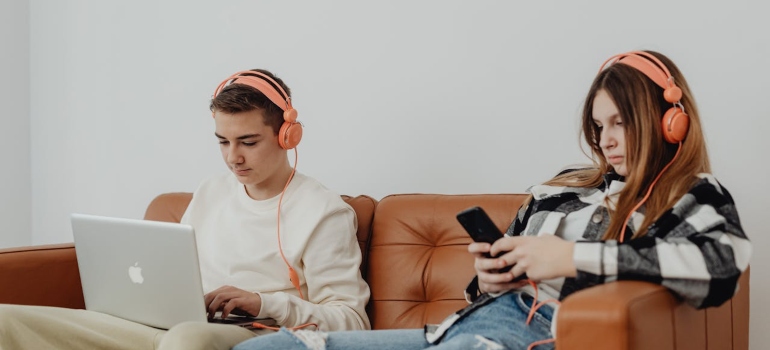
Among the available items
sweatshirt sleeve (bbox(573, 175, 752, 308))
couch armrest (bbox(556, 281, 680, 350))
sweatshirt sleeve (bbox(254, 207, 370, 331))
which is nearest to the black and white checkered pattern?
sweatshirt sleeve (bbox(573, 175, 752, 308))

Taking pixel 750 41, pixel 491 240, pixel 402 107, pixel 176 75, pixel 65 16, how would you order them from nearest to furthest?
pixel 491 240 < pixel 750 41 < pixel 402 107 < pixel 176 75 < pixel 65 16

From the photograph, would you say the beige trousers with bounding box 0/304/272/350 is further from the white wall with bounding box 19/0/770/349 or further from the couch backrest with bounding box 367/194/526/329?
the white wall with bounding box 19/0/770/349

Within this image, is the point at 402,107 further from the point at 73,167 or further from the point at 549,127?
the point at 73,167

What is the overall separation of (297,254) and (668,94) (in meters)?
0.99

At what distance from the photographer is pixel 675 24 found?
233 centimetres

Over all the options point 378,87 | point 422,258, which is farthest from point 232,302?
point 378,87

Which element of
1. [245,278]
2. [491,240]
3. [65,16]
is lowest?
[245,278]

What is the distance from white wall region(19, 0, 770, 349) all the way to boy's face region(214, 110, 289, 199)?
58cm

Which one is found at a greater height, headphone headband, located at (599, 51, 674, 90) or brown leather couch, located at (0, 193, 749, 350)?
headphone headband, located at (599, 51, 674, 90)

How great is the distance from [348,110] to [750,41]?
4.03ft

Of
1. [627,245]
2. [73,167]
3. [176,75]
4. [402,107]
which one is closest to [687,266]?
[627,245]

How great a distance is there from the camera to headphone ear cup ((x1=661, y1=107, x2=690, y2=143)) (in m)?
1.77

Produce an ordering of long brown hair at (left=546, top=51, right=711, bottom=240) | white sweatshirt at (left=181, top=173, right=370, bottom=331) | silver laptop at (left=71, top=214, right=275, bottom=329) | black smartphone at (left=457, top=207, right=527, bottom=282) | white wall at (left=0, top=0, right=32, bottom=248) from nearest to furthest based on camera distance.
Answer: black smartphone at (left=457, top=207, right=527, bottom=282) < long brown hair at (left=546, top=51, right=711, bottom=240) < silver laptop at (left=71, top=214, right=275, bottom=329) < white sweatshirt at (left=181, top=173, right=370, bottom=331) < white wall at (left=0, top=0, right=32, bottom=248)

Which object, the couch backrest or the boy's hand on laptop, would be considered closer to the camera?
the boy's hand on laptop
